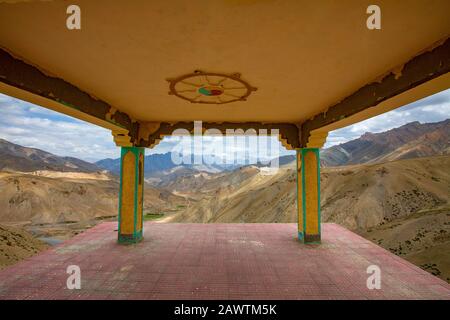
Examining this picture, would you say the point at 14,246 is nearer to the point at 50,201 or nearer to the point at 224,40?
the point at 224,40

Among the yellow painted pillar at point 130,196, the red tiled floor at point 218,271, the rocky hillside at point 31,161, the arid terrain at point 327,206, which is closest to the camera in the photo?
the red tiled floor at point 218,271

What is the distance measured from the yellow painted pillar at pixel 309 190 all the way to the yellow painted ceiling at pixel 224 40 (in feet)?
11.0

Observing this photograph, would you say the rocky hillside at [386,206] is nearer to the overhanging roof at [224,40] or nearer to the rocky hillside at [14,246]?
the overhanging roof at [224,40]

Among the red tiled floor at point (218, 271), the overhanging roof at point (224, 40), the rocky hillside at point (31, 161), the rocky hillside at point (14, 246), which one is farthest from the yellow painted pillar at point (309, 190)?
the rocky hillside at point (31, 161)

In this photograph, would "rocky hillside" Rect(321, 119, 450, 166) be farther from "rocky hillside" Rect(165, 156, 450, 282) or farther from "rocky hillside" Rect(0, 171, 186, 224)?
"rocky hillside" Rect(0, 171, 186, 224)

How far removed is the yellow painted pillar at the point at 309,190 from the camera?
7754 mm

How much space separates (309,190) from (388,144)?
6766cm

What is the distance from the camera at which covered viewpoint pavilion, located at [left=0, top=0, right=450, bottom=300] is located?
8.34 ft

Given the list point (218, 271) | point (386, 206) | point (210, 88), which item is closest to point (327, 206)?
point (386, 206)

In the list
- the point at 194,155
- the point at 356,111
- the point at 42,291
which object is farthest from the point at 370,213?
the point at 194,155

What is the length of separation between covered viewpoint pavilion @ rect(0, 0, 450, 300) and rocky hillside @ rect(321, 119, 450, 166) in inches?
1973
